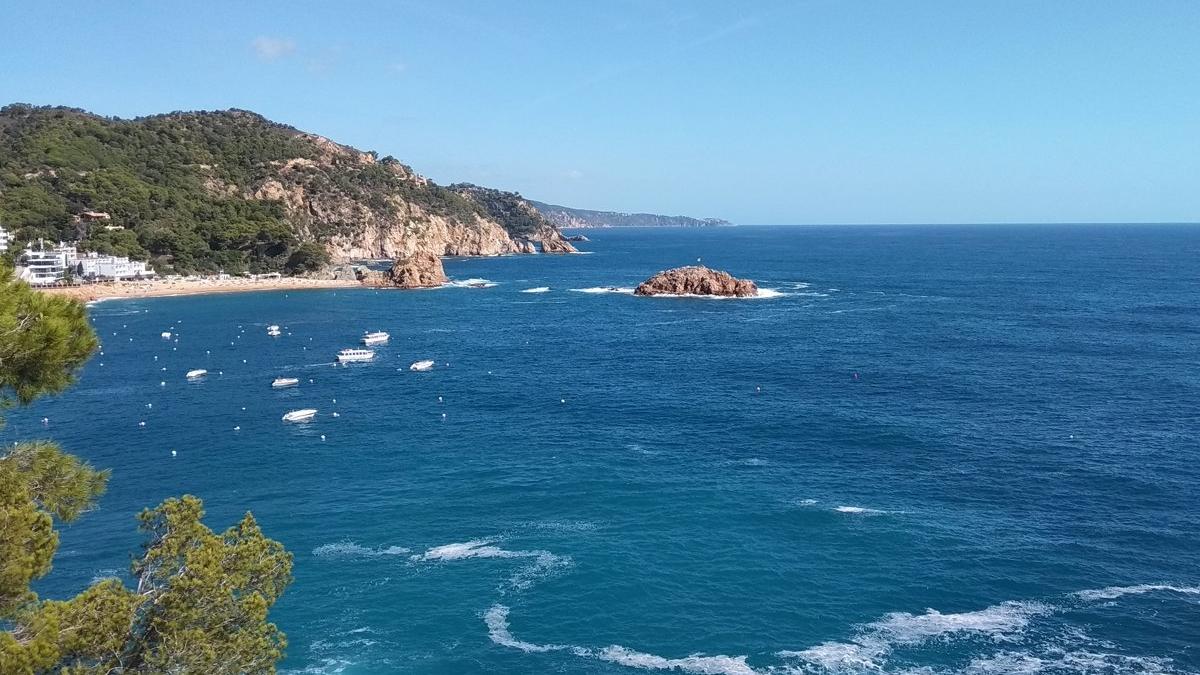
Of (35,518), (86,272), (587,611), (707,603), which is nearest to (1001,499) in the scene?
(707,603)

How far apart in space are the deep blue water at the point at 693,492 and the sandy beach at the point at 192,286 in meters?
51.4

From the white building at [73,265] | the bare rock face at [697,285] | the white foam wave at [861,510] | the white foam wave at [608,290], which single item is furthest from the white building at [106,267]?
Answer: the white foam wave at [861,510]

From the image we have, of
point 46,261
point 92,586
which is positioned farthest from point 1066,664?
point 46,261

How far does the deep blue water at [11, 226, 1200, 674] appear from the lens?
3494 cm

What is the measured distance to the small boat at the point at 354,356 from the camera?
93.1 meters

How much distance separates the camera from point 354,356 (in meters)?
93.8

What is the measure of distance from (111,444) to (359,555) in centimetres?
3091

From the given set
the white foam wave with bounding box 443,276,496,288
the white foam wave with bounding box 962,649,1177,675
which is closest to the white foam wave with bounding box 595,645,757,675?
the white foam wave with bounding box 962,649,1177,675

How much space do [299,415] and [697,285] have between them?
96.3 metres

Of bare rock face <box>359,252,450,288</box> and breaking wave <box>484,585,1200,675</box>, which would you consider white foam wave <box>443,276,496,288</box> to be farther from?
breaking wave <box>484,585,1200,675</box>

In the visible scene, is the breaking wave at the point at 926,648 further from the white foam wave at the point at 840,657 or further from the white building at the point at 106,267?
the white building at the point at 106,267

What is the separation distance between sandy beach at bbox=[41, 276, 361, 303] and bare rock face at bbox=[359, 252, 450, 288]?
14.0 feet

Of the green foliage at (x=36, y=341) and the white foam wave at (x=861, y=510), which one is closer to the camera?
the green foliage at (x=36, y=341)

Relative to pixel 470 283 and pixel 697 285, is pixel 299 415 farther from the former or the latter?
pixel 470 283
